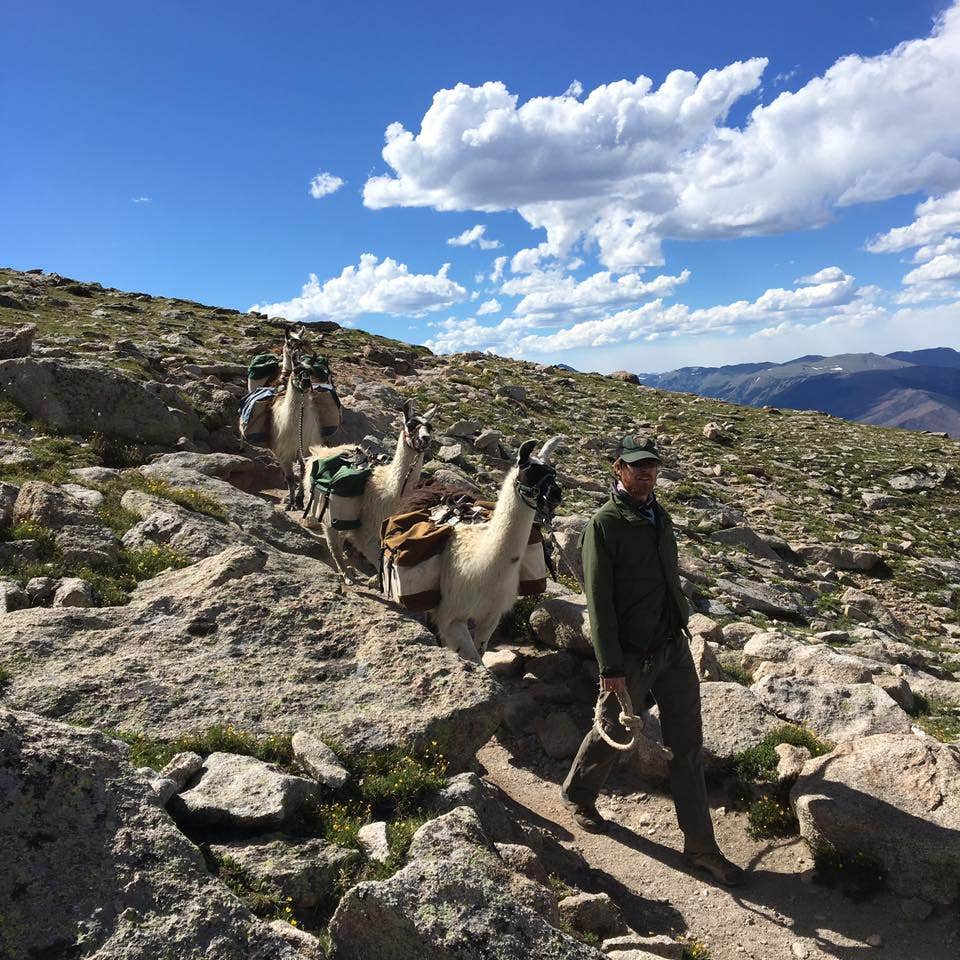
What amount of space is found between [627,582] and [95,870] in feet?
12.3

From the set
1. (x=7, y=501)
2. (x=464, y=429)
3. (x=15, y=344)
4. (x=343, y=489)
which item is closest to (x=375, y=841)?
(x=343, y=489)

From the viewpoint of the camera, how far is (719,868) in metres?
5.14

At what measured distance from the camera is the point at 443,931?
9.37ft

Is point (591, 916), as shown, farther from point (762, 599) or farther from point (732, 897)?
point (762, 599)

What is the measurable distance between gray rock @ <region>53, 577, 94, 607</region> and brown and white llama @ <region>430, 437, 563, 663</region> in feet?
10.9

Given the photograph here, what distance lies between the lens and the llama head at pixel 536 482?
620 cm

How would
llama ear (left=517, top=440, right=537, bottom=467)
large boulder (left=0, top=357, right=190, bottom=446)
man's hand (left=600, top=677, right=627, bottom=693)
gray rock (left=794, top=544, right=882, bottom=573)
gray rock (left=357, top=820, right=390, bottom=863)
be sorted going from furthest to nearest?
gray rock (left=794, top=544, right=882, bottom=573) < large boulder (left=0, top=357, right=190, bottom=446) < llama ear (left=517, top=440, right=537, bottom=467) < man's hand (left=600, top=677, right=627, bottom=693) < gray rock (left=357, top=820, right=390, bottom=863)

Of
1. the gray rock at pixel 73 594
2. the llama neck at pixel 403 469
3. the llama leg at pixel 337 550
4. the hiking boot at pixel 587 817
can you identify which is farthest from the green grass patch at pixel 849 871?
the llama leg at pixel 337 550

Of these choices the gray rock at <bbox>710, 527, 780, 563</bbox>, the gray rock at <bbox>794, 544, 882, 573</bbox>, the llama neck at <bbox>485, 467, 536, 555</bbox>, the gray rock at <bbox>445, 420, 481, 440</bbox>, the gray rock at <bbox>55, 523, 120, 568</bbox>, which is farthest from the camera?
the gray rock at <bbox>445, 420, 481, 440</bbox>

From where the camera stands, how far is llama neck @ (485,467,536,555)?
6.43 metres

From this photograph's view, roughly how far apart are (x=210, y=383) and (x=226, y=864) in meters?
16.8

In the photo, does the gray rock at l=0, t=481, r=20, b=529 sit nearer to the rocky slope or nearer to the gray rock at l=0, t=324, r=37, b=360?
the rocky slope

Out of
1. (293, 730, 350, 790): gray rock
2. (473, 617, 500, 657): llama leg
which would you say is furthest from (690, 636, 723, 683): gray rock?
(293, 730, 350, 790): gray rock

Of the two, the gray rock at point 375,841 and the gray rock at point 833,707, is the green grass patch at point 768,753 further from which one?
the gray rock at point 375,841
